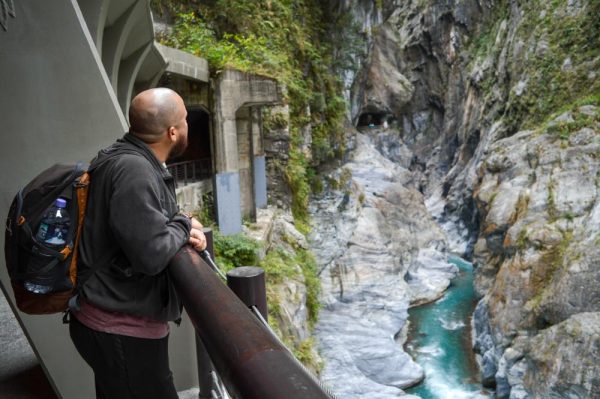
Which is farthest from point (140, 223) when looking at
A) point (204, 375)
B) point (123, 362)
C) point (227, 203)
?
point (227, 203)

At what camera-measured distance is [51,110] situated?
109 inches

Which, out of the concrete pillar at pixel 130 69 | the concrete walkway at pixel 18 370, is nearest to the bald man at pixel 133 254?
the concrete walkway at pixel 18 370

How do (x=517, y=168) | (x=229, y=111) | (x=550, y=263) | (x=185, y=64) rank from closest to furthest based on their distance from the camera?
(x=185, y=64) → (x=229, y=111) → (x=550, y=263) → (x=517, y=168)

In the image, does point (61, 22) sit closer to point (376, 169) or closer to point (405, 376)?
point (405, 376)

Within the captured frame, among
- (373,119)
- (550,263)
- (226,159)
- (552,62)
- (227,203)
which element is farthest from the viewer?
(373,119)

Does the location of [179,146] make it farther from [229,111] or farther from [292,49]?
[292,49]

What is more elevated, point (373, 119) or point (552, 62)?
point (552, 62)

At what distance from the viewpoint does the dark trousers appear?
1768mm

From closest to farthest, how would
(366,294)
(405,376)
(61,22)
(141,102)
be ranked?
(141,102), (61,22), (405,376), (366,294)

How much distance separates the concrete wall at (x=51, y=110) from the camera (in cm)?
266

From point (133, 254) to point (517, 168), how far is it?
23258mm

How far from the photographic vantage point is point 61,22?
112 inches

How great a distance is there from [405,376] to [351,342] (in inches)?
87.8

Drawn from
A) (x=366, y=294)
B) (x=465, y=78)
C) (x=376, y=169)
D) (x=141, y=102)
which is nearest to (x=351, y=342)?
(x=366, y=294)
